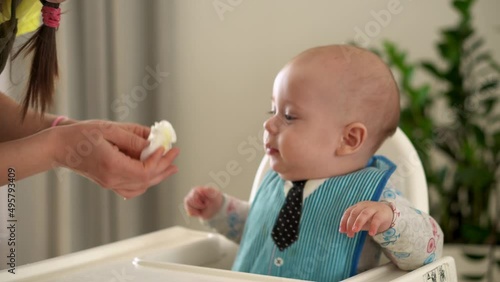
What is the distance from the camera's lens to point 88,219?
5.49 feet

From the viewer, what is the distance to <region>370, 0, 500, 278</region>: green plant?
2076mm

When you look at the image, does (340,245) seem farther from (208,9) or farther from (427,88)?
(208,9)

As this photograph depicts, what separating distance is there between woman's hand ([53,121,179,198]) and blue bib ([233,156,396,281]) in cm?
28

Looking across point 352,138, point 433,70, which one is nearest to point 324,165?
point 352,138

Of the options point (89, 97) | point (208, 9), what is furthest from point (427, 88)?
point (89, 97)

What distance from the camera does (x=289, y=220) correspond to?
1109 mm

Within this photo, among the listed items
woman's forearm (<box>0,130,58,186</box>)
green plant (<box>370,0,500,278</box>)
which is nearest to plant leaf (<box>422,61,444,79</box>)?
green plant (<box>370,0,500,278</box>)

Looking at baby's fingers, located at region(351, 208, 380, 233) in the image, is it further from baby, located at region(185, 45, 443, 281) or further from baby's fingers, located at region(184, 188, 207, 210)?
baby's fingers, located at region(184, 188, 207, 210)

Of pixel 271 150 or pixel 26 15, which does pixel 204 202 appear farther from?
pixel 26 15

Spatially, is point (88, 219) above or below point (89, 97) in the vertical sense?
below

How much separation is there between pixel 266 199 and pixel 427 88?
3.51ft

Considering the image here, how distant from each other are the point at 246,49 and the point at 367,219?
1.48 m

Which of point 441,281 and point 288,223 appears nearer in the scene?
point 441,281

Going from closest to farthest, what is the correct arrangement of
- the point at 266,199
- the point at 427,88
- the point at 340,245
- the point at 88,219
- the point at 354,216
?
1. the point at 354,216
2. the point at 340,245
3. the point at 266,199
4. the point at 88,219
5. the point at 427,88
